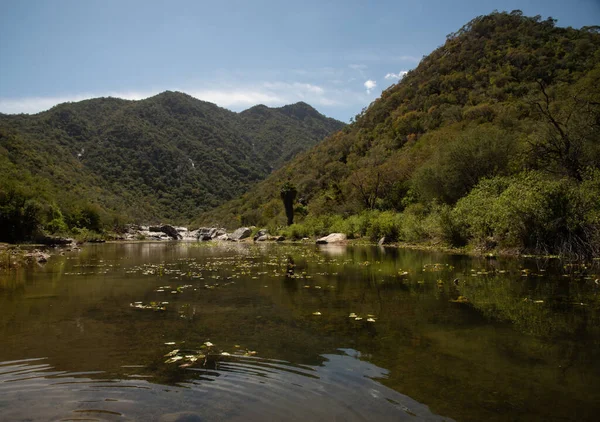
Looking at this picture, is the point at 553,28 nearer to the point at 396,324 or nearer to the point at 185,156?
the point at 396,324

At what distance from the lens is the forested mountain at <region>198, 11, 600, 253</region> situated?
830 inches

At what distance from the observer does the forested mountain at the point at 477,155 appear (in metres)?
21.1

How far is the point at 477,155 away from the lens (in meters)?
34.8

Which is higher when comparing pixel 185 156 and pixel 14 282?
pixel 185 156

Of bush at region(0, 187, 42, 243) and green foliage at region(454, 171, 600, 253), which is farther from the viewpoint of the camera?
bush at region(0, 187, 42, 243)

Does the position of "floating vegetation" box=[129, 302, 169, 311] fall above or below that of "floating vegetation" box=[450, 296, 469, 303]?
below

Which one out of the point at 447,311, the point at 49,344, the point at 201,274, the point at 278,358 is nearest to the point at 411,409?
the point at 278,358

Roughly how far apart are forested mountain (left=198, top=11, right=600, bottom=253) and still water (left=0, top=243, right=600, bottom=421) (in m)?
11.4

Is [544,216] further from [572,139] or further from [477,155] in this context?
[477,155]

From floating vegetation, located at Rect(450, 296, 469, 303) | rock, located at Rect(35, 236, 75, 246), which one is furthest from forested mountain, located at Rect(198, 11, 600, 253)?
rock, located at Rect(35, 236, 75, 246)

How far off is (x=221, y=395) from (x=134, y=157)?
152967 mm

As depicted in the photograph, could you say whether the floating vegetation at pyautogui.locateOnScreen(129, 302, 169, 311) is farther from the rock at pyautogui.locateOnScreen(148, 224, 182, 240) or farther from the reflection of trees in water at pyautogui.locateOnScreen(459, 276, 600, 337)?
the rock at pyautogui.locateOnScreen(148, 224, 182, 240)

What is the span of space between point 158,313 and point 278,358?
3982 millimetres

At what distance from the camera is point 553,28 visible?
76.7 meters
